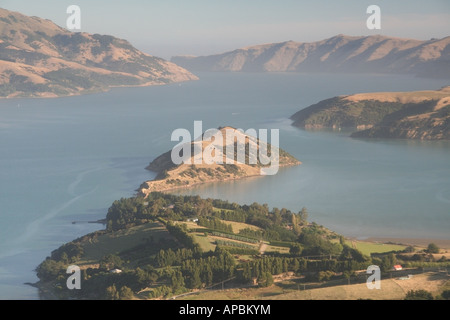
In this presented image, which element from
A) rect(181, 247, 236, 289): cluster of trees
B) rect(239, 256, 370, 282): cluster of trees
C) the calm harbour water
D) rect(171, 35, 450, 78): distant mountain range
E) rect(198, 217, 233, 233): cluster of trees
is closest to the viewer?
rect(181, 247, 236, 289): cluster of trees

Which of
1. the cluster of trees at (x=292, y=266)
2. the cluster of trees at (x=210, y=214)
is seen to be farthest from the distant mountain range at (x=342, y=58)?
the cluster of trees at (x=292, y=266)

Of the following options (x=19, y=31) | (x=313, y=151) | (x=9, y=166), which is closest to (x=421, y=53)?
(x=19, y=31)

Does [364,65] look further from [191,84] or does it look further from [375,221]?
[375,221]

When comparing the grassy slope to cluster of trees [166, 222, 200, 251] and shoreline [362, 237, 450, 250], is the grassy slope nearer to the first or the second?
cluster of trees [166, 222, 200, 251]

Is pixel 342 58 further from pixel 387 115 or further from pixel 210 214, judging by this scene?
pixel 210 214

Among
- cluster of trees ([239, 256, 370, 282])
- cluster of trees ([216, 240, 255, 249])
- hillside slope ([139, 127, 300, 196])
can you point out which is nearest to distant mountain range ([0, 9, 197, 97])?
hillside slope ([139, 127, 300, 196])

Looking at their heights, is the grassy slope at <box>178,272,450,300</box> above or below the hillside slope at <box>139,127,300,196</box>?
below
